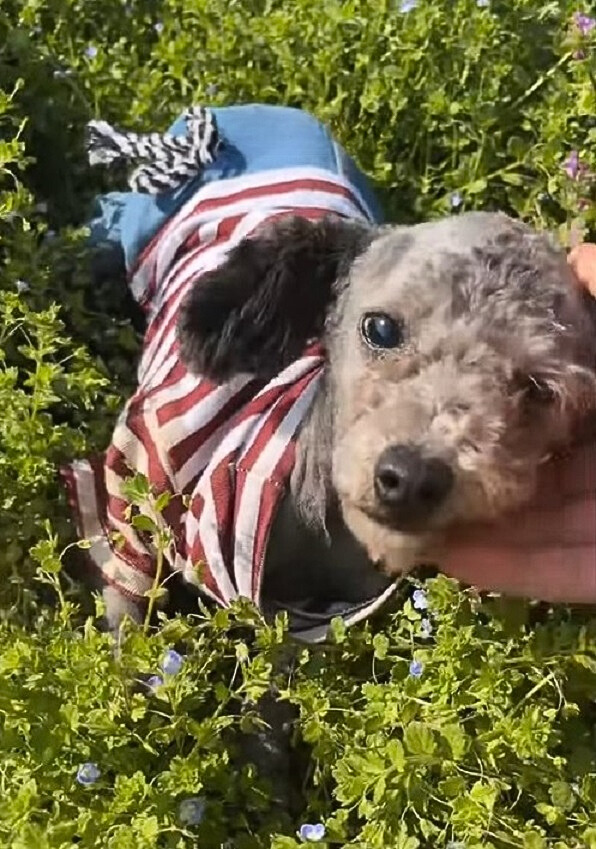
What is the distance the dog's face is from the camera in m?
1.75

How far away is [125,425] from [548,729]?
86 centimetres

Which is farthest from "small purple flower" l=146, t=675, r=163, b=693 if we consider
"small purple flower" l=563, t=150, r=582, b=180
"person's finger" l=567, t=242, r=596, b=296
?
"small purple flower" l=563, t=150, r=582, b=180

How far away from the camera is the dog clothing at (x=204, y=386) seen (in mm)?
2146

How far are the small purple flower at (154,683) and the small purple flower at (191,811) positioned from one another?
6.8 inches

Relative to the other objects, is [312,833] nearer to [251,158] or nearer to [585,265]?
[585,265]

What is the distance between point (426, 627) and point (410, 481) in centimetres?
59

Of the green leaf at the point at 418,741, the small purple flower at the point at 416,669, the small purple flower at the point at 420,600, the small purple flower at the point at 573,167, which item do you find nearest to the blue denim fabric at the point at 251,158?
the small purple flower at the point at 573,167

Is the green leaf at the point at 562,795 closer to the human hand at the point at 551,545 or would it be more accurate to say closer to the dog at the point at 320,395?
the human hand at the point at 551,545

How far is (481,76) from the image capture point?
3168 mm

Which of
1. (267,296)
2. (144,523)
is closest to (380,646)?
(144,523)

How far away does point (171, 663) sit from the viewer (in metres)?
1.92

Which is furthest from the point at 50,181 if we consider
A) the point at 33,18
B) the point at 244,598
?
the point at 244,598

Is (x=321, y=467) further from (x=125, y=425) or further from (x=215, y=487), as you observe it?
(x=125, y=425)

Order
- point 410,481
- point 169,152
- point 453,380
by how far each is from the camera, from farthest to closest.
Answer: point 169,152 < point 453,380 < point 410,481
